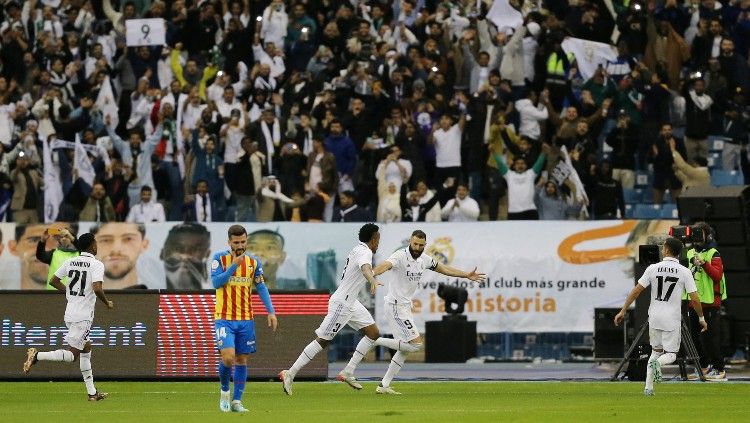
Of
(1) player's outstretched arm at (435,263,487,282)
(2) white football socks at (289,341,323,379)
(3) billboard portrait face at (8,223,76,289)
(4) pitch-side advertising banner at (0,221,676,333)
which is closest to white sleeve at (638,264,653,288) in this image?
(1) player's outstretched arm at (435,263,487,282)

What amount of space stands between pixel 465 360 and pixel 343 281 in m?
7.49

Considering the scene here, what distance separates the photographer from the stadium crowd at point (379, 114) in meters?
30.5

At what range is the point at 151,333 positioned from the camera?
25.6 metres

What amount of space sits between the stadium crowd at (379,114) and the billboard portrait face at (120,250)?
3.70 feet

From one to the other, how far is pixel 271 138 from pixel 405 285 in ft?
36.3

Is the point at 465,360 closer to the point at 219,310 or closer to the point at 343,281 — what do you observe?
the point at 343,281

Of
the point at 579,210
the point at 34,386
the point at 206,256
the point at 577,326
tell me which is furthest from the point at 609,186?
the point at 34,386

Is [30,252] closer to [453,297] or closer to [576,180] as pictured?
[453,297]

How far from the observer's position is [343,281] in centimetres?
2186

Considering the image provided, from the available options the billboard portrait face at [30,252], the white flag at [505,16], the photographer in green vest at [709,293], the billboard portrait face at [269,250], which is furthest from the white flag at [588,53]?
the billboard portrait face at [30,252]

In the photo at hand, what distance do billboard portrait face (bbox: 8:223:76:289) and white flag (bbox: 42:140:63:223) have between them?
175cm

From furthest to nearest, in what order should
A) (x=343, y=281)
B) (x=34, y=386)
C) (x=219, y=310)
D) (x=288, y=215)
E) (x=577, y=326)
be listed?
(x=288, y=215)
(x=577, y=326)
(x=34, y=386)
(x=343, y=281)
(x=219, y=310)

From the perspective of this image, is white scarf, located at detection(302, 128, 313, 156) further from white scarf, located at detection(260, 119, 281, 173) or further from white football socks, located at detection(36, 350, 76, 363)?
white football socks, located at detection(36, 350, 76, 363)

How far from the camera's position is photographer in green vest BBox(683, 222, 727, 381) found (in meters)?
24.7
